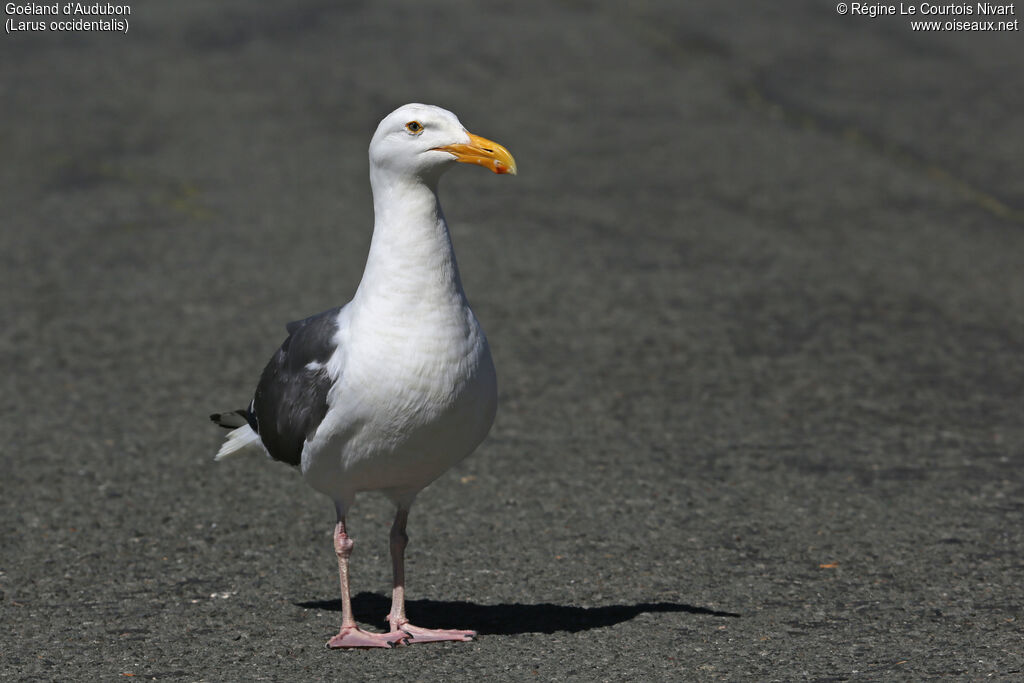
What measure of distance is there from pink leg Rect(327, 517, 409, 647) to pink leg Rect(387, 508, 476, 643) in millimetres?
43

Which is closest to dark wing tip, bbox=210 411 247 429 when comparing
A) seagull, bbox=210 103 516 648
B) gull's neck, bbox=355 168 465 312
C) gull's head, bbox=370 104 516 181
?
seagull, bbox=210 103 516 648

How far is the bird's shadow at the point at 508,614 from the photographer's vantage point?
656 centimetres

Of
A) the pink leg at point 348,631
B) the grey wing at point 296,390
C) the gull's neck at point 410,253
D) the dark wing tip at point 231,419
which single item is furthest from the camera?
the dark wing tip at point 231,419

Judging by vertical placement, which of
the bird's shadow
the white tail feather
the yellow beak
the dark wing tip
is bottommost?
the bird's shadow

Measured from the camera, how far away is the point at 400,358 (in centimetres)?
580

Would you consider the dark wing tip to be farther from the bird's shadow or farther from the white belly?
the white belly

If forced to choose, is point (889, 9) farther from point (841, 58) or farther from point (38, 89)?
point (38, 89)

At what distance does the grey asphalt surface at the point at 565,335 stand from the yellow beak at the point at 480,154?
2176 millimetres

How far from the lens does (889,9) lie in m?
21.4

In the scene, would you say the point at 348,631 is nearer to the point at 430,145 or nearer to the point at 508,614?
the point at 508,614

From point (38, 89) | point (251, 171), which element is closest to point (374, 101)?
point (251, 171)

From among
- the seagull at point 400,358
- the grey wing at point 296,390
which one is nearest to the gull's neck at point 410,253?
the seagull at point 400,358

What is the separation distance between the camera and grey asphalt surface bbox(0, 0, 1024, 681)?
6.70 meters

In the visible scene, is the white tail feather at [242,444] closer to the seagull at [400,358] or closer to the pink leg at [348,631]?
the seagull at [400,358]
